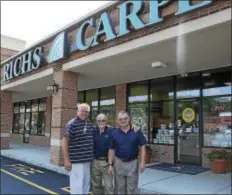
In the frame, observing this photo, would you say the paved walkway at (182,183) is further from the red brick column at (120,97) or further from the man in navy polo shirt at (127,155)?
the red brick column at (120,97)

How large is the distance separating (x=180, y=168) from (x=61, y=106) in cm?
434

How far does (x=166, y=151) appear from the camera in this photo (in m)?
10.1

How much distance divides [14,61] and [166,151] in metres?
7.92

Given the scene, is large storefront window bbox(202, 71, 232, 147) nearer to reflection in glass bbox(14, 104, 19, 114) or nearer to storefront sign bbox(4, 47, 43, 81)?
storefront sign bbox(4, 47, 43, 81)

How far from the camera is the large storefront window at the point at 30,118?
18.4 metres

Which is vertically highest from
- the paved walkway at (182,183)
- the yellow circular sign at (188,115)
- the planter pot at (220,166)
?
the yellow circular sign at (188,115)

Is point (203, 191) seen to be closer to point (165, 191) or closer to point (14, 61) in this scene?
point (165, 191)

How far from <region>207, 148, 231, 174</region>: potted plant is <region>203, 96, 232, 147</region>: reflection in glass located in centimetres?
55

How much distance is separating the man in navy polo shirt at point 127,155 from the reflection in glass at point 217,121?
4.96 m

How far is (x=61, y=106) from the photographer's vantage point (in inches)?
379

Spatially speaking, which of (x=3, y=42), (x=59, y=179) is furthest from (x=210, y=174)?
(x=3, y=42)

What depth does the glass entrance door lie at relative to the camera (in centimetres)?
944

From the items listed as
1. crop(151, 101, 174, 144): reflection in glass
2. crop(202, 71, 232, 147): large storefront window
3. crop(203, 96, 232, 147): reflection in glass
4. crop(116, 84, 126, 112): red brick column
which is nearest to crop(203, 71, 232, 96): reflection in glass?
crop(202, 71, 232, 147): large storefront window

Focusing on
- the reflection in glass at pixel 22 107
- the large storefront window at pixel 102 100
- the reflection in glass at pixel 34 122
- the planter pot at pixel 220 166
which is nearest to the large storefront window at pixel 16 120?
the reflection in glass at pixel 22 107
